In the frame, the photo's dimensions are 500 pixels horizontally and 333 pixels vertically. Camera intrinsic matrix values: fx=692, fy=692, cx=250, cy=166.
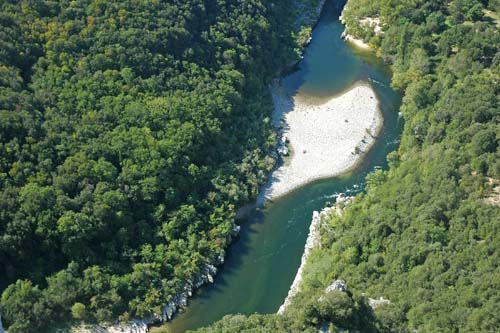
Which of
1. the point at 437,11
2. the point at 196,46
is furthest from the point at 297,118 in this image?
the point at 437,11

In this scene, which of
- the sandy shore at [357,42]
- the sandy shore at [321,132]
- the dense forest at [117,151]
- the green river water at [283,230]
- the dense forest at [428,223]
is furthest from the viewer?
→ the sandy shore at [357,42]

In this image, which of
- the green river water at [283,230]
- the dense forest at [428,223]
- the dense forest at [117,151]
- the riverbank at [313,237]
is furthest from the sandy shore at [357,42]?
the riverbank at [313,237]

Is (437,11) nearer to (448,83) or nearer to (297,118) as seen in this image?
(448,83)

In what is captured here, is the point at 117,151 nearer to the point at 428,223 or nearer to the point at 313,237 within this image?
the point at 313,237

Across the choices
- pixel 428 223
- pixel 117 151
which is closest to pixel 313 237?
pixel 428 223

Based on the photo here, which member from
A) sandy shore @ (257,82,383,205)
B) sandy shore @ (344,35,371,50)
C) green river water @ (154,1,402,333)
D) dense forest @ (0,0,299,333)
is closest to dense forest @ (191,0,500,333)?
green river water @ (154,1,402,333)

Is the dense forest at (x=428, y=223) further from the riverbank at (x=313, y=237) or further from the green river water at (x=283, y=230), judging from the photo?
the green river water at (x=283, y=230)
